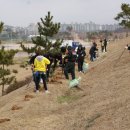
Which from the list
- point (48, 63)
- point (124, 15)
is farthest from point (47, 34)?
point (48, 63)

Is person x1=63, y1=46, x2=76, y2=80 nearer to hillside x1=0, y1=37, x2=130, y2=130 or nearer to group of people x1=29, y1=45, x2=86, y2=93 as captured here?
group of people x1=29, y1=45, x2=86, y2=93

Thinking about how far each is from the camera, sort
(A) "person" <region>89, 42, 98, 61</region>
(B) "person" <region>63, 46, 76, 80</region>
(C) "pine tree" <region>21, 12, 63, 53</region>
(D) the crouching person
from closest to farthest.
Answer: (D) the crouching person < (B) "person" <region>63, 46, 76, 80</region> < (A) "person" <region>89, 42, 98, 61</region> < (C) "pine tree" <region>21, 12, 63, 53</region>

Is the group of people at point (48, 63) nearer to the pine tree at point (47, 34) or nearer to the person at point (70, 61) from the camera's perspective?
the person at point (70, 61)

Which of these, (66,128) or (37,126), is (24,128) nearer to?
(37,126)

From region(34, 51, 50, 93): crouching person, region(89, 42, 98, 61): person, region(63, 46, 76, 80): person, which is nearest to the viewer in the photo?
region(34, 51, 50, 93): crouching person

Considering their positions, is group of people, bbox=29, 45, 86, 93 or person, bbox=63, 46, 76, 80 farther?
person, bbox=63, 46, 76, 80

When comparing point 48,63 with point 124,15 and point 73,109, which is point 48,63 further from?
point 124,15

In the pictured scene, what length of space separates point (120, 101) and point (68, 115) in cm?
177

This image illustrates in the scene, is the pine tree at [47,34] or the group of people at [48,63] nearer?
the group of people at [48,63]

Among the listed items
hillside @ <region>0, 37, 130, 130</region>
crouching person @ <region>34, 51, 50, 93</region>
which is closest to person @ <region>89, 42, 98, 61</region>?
hillside @ <region>0, 37, 130, 130</region>

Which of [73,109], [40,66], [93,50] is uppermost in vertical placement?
[40,66]

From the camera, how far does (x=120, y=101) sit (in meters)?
13.8

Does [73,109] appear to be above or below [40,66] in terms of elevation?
below

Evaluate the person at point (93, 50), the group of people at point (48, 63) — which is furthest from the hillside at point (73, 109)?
the person at point (93, 50)
